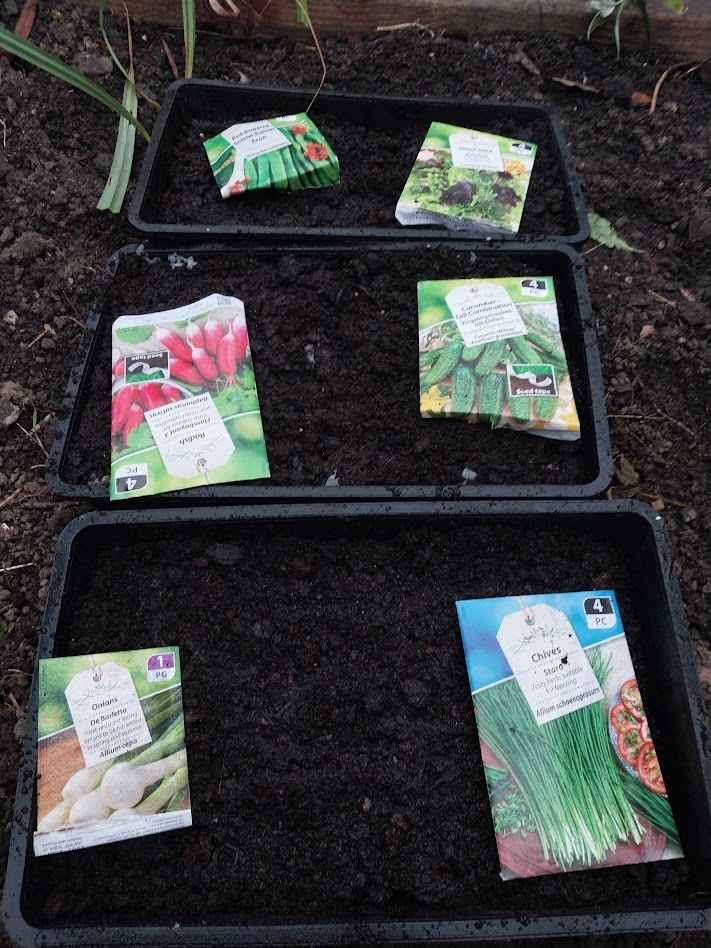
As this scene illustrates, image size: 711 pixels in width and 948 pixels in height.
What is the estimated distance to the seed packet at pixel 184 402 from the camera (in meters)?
1.00

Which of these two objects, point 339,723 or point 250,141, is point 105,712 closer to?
point 339,723

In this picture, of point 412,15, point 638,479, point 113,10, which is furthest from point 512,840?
point 113,10

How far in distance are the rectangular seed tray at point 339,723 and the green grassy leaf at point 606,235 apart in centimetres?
70

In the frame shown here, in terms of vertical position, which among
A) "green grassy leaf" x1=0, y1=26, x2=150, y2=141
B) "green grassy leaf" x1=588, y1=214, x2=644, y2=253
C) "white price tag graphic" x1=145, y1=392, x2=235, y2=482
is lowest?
"white price tag graphic" x1=145, y1=392, x2=235, y2=482

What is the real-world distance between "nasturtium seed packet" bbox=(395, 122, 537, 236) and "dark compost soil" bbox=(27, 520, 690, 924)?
650 mm

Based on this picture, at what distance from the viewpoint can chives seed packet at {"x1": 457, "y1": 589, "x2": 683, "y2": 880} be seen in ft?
2.71

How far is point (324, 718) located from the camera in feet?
2.99

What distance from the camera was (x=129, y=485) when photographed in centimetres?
99

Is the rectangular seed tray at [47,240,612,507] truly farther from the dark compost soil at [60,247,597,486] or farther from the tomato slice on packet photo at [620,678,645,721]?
the tomato slice on packet photo at [620,678,645,721]

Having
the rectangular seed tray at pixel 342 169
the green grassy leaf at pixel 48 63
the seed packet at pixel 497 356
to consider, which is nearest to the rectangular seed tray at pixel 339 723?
the seed packet at pixel 497 356

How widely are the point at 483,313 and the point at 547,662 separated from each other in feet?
1.97

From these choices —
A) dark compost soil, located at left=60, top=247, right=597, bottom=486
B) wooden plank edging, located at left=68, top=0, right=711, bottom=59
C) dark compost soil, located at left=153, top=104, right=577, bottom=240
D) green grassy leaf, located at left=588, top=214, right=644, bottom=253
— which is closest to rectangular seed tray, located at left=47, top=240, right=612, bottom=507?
dark compost soil, located at left=60, top=247, right=597, bottom=486

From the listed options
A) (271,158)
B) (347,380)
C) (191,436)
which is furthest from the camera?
(271,158)

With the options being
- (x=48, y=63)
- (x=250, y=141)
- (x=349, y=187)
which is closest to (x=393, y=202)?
(x=349, y=187)
